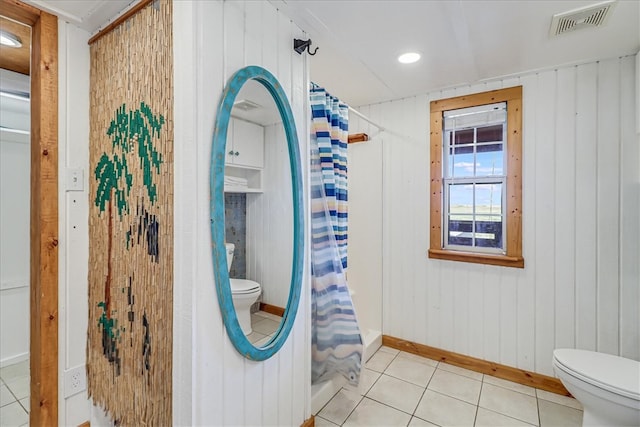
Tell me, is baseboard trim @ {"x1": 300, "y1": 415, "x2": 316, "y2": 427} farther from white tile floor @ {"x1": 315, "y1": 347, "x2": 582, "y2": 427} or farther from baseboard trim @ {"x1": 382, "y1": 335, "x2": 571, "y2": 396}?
baseboard trim @ {"x1": 382, "y1": 335, "x2": 571, "y2": 396}

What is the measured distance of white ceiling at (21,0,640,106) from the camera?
4.93 ft

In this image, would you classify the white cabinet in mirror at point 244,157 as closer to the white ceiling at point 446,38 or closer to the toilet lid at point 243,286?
the toilet lid at point 243,286

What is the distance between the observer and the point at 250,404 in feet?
4.46

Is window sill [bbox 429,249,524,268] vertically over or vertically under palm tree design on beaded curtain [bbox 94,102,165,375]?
under

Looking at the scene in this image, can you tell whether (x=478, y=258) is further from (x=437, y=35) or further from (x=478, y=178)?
(x=437, y=35)

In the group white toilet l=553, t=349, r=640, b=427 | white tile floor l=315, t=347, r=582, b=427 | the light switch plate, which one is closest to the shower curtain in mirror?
white tile floor l=315, t=347, r=582, b=427

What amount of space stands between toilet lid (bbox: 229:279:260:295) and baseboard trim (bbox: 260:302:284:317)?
0.29 feet

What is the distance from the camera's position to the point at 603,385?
1.52m

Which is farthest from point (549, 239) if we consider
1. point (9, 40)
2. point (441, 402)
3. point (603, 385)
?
point (9, 40)

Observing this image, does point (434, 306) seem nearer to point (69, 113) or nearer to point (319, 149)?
point (319, 149)

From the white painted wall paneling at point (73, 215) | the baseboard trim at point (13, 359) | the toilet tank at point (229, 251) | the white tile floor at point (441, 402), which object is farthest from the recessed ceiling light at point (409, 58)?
the baseboard trim at point (13, 359)

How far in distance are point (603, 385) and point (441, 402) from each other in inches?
35.6

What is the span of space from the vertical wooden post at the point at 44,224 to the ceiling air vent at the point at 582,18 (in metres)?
2.61

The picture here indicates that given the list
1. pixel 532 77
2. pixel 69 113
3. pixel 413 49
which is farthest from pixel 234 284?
pixel 532 77
